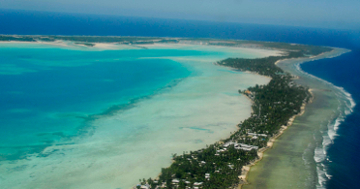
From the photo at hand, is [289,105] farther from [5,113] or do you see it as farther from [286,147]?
[5,113]

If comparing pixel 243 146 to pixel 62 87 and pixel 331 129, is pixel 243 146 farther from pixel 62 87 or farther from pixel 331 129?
pixel 62 87

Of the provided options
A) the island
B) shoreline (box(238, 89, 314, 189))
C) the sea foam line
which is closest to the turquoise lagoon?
the island

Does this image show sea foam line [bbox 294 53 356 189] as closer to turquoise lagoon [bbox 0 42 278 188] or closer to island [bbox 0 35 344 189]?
island [bbox 0 35 344 189]

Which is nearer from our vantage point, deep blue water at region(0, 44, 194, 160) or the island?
the island

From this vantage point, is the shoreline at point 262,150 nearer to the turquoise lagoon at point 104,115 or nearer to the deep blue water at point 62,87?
the turquoise lagoon at point 104,115

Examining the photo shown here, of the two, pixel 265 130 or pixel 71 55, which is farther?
pixel 71 55

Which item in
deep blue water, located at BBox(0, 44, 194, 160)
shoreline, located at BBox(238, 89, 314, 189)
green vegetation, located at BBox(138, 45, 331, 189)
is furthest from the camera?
deep blue water, located at BBox(0, 44, 194, 160)

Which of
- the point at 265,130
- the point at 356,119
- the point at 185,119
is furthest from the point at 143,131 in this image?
the point at 356,119

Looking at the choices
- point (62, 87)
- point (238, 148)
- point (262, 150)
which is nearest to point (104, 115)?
point (62, 87)

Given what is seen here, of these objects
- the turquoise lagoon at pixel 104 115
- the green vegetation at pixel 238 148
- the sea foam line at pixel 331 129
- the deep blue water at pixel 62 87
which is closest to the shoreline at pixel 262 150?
the green vegetation at pixel 238 148
